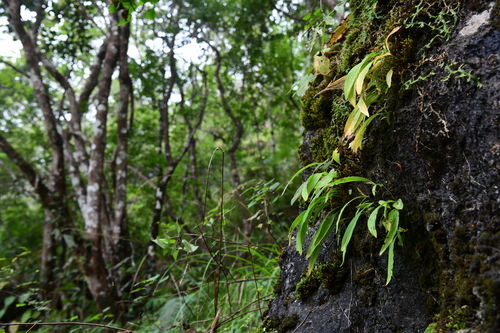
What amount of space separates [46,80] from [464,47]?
7.87 meters

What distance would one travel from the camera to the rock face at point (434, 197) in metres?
1.06

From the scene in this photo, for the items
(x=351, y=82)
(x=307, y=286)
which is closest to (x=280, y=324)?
(x=307, y=286)

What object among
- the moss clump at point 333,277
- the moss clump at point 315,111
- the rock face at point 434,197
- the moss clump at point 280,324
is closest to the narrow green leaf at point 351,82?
the rock face at point 434,197

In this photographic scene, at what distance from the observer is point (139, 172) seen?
6.39 metres

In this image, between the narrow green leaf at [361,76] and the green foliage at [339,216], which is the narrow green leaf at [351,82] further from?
the green foliage at [339,216]

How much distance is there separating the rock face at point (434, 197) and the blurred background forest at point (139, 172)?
574mm

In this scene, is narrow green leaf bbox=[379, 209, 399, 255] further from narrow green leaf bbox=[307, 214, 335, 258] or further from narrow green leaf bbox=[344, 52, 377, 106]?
narrow green leaf bbox=[344, 52, 377, 106]

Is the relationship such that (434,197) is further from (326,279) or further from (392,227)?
(326,279)

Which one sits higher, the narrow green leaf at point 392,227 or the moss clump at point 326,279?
the narrow green leaf at point 392,227

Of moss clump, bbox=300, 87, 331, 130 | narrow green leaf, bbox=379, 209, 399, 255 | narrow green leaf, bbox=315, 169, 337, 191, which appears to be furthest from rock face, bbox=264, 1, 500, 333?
moss clump, bbox=300, 87, 331, 130

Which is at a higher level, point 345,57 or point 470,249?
point 345,57

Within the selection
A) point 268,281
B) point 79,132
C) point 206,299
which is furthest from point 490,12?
point 79,132

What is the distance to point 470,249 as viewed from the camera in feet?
3.55

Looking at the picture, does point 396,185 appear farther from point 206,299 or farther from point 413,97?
point 206,299
